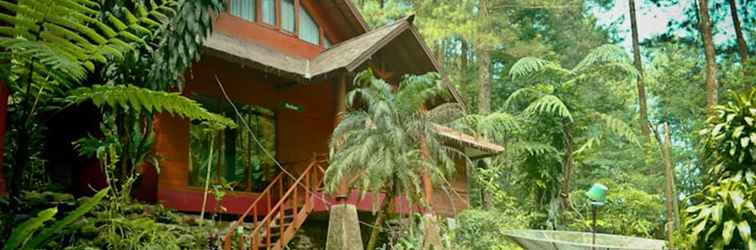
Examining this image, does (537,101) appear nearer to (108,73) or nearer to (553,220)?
(553,220)

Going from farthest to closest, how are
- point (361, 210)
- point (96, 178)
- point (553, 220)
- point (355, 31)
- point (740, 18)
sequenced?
point (740, 18)
point (553, 220)
point (355, 31)
point (361, 210)
point (96, 178)

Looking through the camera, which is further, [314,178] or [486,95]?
[486,95]

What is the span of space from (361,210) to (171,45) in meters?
5.23

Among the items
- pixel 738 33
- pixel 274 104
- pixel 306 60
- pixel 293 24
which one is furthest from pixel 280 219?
pixel 738 33

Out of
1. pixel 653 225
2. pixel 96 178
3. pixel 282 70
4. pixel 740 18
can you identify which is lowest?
pixel 653 225

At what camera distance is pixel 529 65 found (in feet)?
60.7

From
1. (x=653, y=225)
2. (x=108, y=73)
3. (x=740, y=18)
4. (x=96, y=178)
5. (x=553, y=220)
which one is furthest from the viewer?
(x=740, y=18)

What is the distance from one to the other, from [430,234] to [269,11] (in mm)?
5497

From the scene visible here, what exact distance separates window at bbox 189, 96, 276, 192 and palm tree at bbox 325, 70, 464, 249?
2.42 meters

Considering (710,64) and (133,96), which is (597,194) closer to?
(133,96)

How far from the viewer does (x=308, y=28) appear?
13.7 metres

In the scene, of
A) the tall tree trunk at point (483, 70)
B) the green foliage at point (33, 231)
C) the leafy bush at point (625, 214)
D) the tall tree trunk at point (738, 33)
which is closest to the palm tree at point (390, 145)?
the green foliage at point (33, 231)

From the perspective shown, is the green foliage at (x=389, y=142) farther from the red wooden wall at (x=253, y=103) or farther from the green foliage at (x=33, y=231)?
the green foliage at (x=33, y=231)

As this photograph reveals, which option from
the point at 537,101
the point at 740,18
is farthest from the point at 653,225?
the point at 740,18
